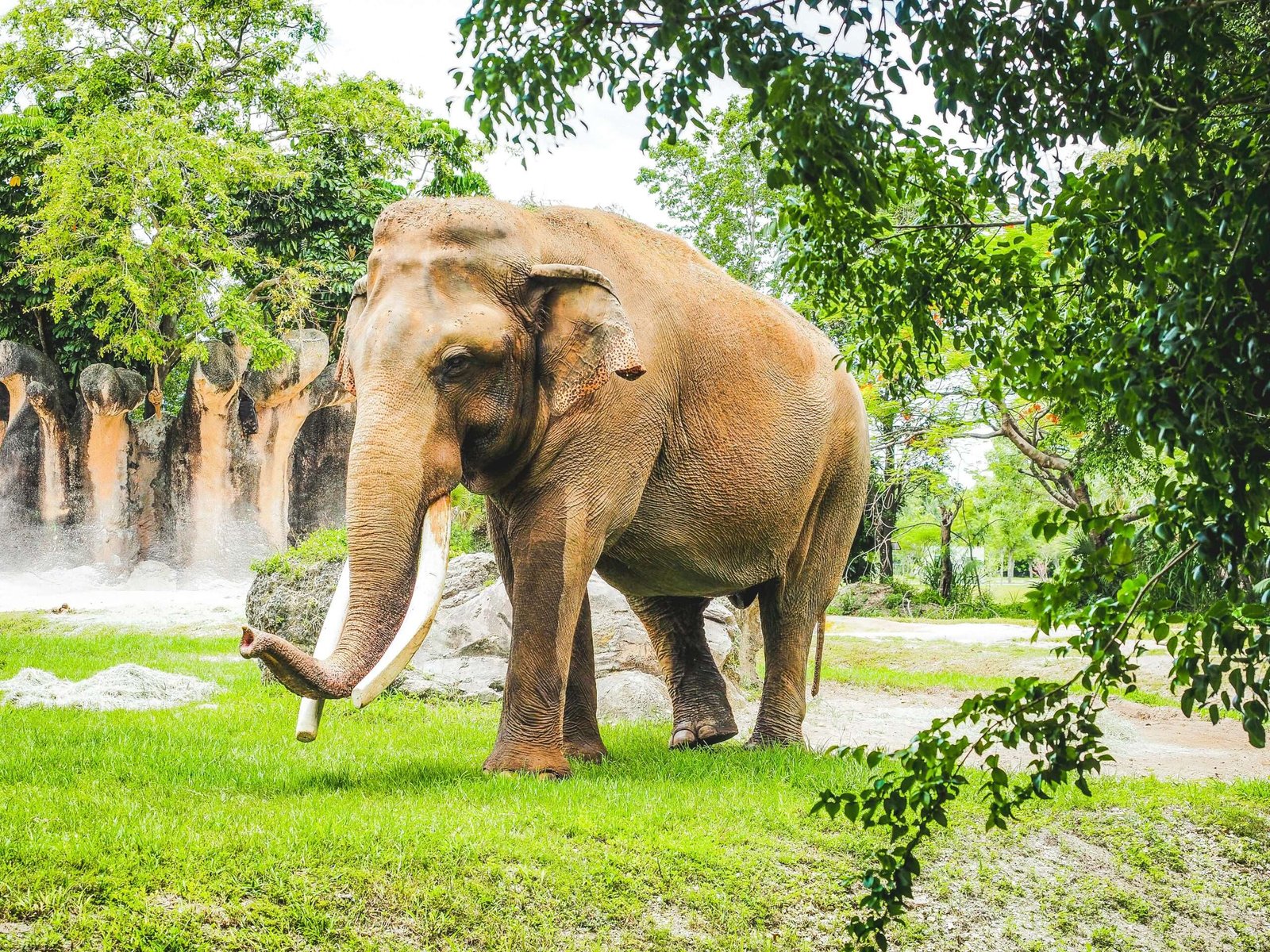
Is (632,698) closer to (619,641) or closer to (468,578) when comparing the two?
(619,641)

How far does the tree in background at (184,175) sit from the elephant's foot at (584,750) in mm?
14604

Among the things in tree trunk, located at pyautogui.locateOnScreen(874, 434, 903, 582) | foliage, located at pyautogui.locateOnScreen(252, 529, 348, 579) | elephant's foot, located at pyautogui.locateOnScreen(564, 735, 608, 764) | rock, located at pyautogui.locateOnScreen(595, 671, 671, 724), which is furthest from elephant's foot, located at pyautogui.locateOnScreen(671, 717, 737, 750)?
tree trunk, located at pyautogui.locateOnScreen(874, 434, 903, 582)

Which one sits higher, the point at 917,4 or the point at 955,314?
the point at 917,4

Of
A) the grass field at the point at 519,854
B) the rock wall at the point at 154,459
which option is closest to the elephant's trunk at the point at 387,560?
the grass field at the point at 519,854

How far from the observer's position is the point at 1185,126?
2660 millimetres

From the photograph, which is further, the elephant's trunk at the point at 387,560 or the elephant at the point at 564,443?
the elephant at the point at 564,443

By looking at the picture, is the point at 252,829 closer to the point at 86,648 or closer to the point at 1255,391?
the point at 1255,391

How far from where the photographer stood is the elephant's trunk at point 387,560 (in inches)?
208

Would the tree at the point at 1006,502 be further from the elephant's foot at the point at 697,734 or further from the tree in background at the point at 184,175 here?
the elephant's foot at the point at 697,734

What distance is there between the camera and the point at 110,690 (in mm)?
→ 9062

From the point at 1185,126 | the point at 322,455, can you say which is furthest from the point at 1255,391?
the point at 322,455

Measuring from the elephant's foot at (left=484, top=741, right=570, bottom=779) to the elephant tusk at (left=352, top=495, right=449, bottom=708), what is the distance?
34.0 inches

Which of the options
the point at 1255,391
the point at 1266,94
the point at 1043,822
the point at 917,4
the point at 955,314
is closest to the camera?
the point at 1255,391

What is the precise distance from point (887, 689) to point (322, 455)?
13990 mm
